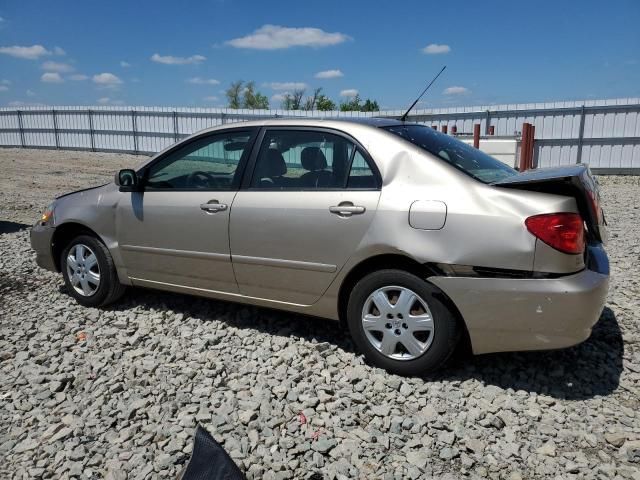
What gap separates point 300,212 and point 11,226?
6.67 meters

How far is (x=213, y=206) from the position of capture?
12.9 feet

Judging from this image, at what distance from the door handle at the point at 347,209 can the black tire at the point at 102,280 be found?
224cm

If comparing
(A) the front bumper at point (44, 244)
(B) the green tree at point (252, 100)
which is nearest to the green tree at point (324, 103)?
(B) the green tree at point (252, 100)

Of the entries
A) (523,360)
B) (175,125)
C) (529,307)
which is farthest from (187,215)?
(175,125)

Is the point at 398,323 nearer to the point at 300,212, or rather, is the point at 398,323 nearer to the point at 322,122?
the point at 300,212

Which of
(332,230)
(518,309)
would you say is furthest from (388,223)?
(518,309)

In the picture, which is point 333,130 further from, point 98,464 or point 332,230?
point 98,464

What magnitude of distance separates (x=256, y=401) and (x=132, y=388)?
2.77ft

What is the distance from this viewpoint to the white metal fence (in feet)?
57.0

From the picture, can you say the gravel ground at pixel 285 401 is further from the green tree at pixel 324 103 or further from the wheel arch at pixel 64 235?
the green tree at pixel 324 103

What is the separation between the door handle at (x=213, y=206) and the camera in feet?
12.7

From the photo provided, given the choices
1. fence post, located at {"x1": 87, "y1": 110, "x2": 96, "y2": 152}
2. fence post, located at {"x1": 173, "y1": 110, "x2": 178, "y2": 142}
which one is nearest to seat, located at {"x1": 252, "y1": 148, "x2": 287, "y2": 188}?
fence post, located at {"x1": 173, "y1": 110, "x2": 178, "y2": 142}

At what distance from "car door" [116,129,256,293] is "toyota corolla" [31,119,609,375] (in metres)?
0.01

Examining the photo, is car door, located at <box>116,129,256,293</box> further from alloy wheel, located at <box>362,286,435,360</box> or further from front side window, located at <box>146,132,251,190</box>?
alloy wheel, located at <box>362,286,435,360</box>
